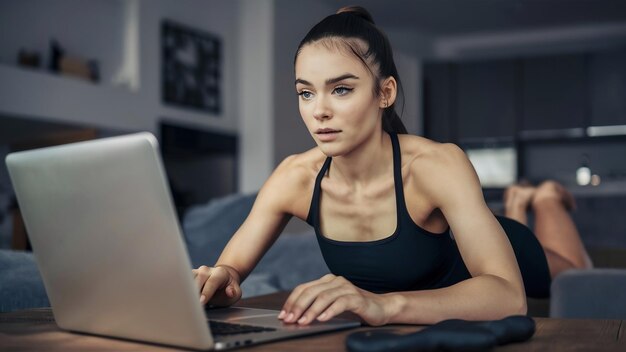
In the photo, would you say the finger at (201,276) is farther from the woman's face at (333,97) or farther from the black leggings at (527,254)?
the black leggings at (527,254)

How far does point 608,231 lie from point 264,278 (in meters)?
2.16

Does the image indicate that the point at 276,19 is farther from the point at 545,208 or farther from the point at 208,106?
the point at 545,208

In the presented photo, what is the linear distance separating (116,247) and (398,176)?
2.13ft

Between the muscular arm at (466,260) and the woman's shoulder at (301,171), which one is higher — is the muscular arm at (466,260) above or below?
below

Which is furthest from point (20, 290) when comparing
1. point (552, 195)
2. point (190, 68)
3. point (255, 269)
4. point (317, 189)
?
point (190, 68)

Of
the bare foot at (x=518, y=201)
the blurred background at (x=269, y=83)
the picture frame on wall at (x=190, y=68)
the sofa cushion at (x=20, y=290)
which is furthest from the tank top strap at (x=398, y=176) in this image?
the picture frame on wall at (x=190, y=68)

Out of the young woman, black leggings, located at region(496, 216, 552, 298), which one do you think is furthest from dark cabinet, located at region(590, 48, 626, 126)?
the young woman

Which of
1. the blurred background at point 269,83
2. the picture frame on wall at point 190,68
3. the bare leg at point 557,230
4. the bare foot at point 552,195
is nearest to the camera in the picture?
the bare leg at point 557,230

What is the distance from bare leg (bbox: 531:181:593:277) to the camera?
8.55ft

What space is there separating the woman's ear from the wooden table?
52 centimetres

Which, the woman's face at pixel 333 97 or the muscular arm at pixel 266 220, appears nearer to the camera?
the woman's face at pixel 333 97

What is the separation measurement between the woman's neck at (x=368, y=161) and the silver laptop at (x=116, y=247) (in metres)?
0.46

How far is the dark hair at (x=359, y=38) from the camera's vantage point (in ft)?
4.46

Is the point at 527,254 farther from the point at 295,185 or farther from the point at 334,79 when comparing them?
the point at 334,79
